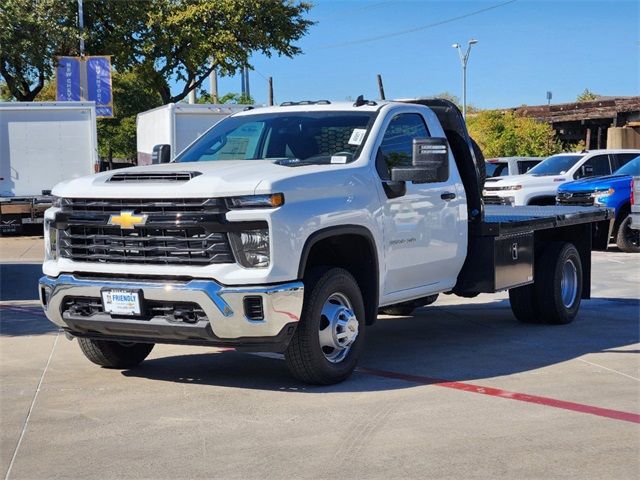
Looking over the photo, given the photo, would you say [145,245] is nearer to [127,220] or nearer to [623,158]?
[127,220]

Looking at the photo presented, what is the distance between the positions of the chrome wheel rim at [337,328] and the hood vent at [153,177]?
1.31 metres

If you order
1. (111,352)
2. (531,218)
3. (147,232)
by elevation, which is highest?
(147,232)

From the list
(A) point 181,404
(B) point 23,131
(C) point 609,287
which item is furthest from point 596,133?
(A) point 181,404

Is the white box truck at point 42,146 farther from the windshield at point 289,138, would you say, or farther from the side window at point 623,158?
the windshield at point 289,138

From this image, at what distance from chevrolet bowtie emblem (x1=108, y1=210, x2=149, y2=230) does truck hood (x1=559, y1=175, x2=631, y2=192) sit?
13255 millimetres

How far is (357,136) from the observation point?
314 inches

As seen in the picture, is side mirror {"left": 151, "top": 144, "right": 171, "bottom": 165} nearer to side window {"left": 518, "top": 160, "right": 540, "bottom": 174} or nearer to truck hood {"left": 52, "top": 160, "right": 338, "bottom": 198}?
truck hood {"left": 52, "top": 160, "right": 338, "bottom": 198}

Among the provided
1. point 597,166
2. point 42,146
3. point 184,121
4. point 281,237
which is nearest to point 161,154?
point 281,237

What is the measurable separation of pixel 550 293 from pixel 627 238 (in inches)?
359

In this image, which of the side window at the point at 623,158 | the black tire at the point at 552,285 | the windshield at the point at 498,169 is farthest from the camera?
the windshield at the point at 498,169

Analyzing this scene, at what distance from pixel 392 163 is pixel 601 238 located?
572 centimetres

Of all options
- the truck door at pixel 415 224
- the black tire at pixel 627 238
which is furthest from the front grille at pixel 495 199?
the truck door at pixel 415 224

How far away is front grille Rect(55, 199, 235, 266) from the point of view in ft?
22.2

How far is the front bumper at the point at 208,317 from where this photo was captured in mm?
6707
